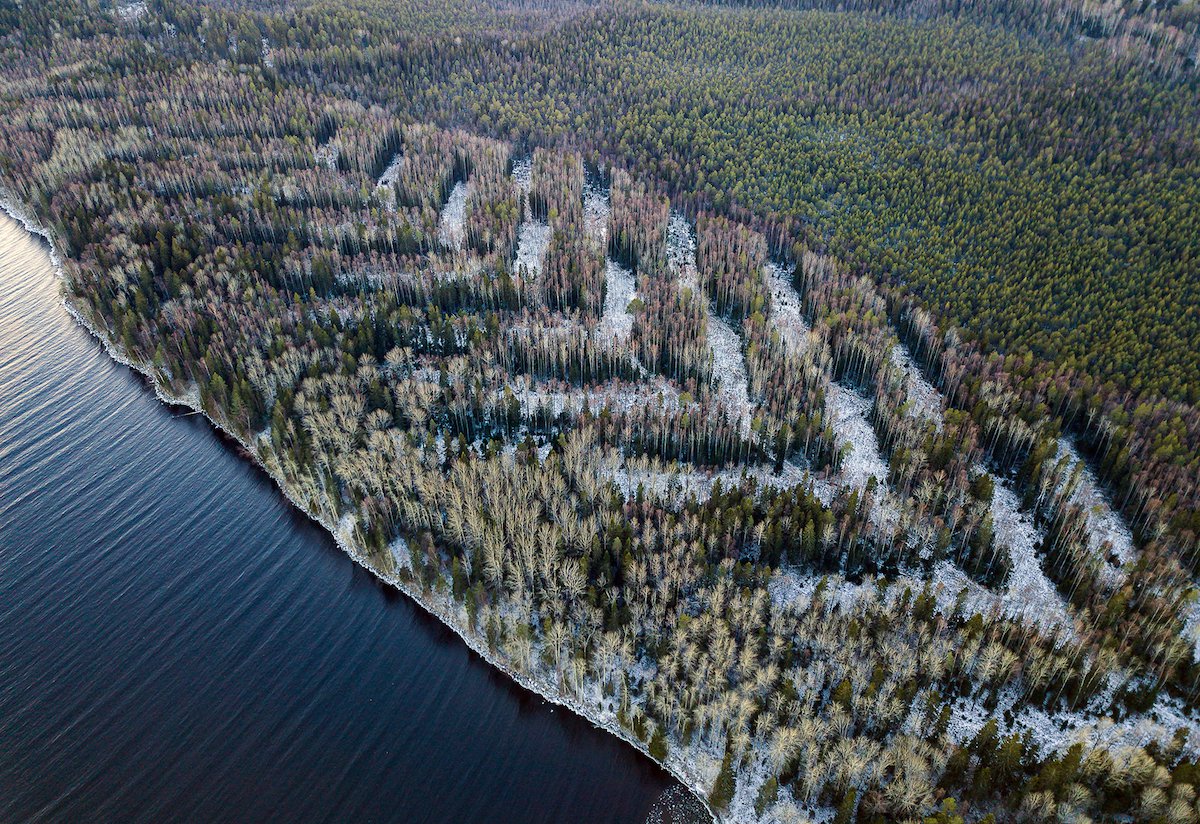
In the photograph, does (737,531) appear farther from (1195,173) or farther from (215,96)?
(215,96)

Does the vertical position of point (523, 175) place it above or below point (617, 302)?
above

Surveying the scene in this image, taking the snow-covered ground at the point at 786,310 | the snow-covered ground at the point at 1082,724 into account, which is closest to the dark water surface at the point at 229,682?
the snow-covered ground at the point at 1082,724

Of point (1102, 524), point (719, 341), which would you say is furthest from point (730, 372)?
point (1102, 524)

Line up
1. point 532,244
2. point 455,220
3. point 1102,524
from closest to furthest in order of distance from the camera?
point 1102,524 < point 532,244 < point 455,220

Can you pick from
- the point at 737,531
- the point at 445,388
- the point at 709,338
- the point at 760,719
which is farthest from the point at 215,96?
the point at 760,719

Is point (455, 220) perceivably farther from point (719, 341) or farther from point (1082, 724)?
point (1082, 724)
